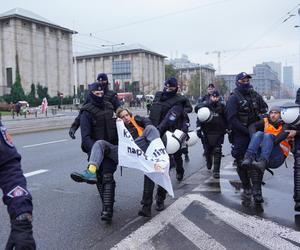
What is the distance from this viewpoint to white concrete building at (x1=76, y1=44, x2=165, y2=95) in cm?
10225

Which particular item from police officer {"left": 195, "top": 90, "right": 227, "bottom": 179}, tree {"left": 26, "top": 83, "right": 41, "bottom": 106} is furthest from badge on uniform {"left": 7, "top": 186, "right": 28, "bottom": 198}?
tree {"left": 26, "top": 83, "right": 41, "bottom": 106}

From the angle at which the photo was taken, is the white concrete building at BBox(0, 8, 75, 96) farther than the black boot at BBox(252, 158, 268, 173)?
Yes

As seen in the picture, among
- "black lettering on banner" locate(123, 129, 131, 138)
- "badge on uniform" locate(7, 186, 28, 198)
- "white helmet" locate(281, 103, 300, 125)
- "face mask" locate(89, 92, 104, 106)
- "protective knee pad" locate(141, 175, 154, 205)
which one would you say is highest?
"face mask" locate(89, 92, 104, 106)

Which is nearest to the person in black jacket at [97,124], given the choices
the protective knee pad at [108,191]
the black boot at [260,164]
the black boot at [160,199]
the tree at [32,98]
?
the protective knee pad at [108,191]

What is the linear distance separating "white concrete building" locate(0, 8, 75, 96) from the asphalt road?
61892 millimetres

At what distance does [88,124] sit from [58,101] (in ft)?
208

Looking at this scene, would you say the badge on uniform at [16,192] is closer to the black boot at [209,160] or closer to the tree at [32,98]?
the black boot at [209,160]

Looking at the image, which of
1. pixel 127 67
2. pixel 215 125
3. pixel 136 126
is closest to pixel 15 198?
pixel 136 126

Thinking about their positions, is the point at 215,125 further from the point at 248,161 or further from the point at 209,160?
the point at 248,161

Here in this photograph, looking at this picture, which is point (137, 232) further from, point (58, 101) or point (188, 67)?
point (188, 67)

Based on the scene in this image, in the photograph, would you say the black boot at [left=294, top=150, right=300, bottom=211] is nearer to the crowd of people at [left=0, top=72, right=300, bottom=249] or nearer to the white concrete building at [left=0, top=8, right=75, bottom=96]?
the crowd of people at [left=0, top=72, right=300, bottom=249]

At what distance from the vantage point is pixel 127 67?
10419 cm

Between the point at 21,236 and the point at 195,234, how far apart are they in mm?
2630

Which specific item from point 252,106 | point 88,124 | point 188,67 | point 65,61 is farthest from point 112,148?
point 188,67
